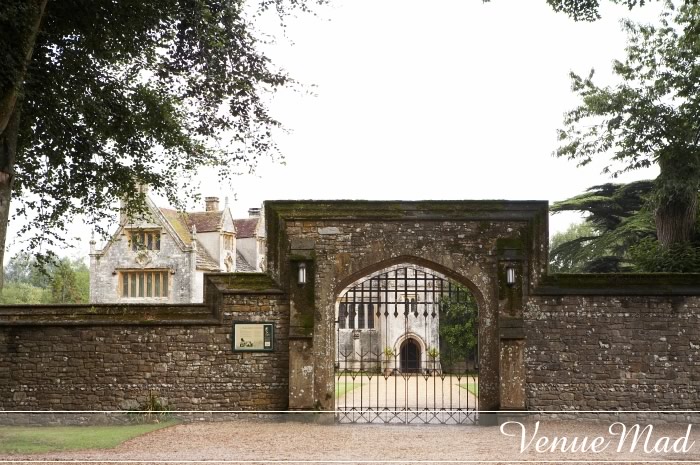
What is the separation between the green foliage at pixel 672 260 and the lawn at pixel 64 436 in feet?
34.5

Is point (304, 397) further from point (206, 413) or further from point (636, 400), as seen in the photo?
point (636, 400)

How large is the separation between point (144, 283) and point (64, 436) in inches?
1174

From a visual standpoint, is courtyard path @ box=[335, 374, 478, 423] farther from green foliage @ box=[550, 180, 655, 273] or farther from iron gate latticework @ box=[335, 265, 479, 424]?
green foliage @ box=[550, 180, 655, 273]

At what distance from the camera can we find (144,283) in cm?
4125

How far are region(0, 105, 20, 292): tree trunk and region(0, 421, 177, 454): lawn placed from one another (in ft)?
8.50

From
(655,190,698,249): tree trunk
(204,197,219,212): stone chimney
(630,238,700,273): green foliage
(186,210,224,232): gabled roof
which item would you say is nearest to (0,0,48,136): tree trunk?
(630,238,700,273): green foliage

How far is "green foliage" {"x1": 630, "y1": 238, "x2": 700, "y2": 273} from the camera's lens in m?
16.2

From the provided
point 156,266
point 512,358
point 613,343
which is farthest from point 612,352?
point 156,266

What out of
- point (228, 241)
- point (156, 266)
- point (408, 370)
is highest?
point (228, 241)

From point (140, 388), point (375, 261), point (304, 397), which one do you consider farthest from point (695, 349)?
point (140, 388)

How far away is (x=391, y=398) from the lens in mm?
21344

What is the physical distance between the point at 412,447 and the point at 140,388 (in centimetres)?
582

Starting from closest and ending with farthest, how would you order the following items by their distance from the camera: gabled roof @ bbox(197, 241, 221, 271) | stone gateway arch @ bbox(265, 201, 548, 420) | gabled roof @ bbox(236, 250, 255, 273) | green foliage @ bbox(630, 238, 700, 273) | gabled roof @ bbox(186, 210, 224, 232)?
stone gateway arch @ bbox(265, 201, 548, 420) → green foliage @ bbox(630, 238, 700, 273) → gabled roof @ bbox(197, 241, 221, 271) → gabled roof @ bbox(186, 210, 224, 232) → gabled roof @ bbox(236, 250, 255, 273)

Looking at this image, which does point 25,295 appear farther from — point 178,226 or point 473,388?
point 473,388
